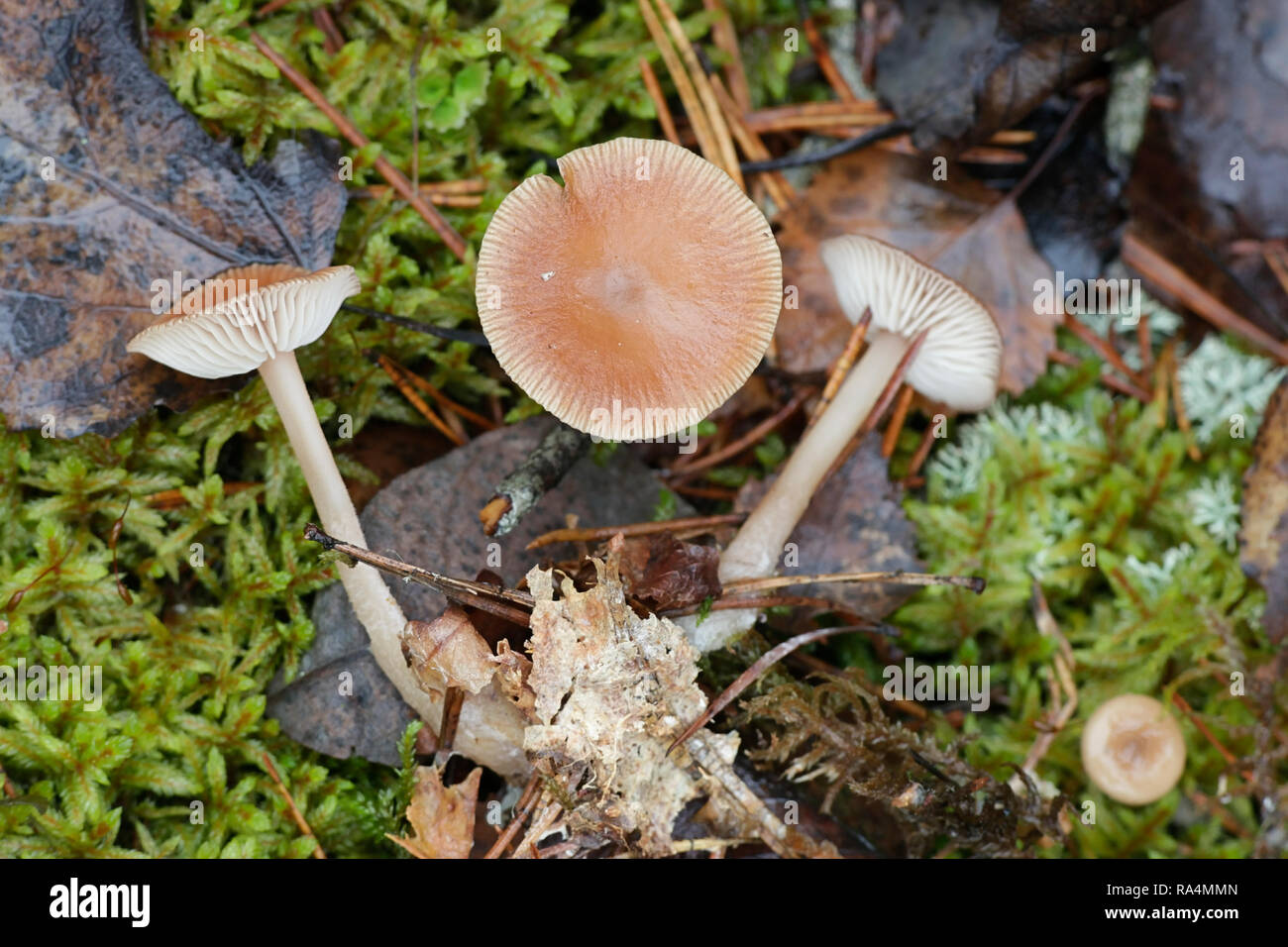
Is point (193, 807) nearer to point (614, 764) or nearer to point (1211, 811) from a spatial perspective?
point (614, 764)

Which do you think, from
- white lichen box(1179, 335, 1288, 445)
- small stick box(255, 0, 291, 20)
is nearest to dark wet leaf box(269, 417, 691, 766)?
small stick box(255, 0, 291, 20)

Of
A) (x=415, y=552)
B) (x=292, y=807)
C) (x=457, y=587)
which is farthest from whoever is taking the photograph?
(x=415, y=552)

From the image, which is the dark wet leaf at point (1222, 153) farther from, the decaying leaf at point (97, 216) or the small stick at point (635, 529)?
the decaying leaf at point (97, 216)

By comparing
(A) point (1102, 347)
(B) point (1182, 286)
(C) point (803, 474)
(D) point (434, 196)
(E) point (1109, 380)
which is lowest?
(C) point (803, 474)

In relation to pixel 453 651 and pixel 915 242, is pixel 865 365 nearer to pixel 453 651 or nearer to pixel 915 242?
pixel 915 242

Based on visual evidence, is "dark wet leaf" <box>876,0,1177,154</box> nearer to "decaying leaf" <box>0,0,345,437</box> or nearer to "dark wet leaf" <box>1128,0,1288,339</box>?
"dark wet leaf" <box>1128,0,1288,339</box>

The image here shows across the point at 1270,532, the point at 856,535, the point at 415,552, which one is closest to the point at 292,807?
the point at 415,552
